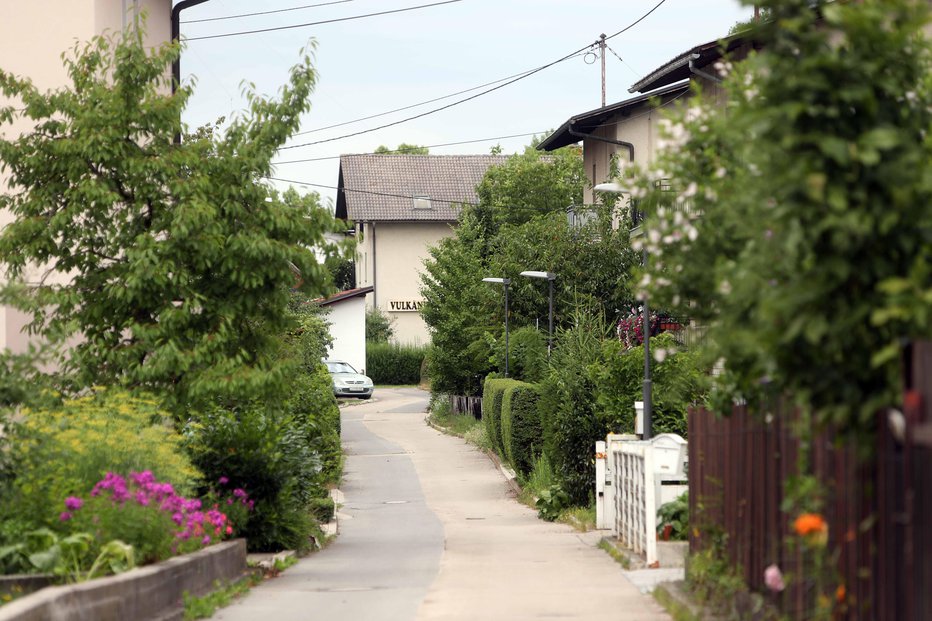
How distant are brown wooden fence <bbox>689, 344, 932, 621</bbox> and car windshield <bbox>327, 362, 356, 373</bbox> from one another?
182 feet

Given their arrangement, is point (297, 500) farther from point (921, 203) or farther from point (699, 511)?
point (921, 203)

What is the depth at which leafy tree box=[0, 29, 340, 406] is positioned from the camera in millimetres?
15234

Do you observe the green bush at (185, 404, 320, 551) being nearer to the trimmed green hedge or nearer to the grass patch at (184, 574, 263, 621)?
the grass patch at (184, 574, 263, 621)

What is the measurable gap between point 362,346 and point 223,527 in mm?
55747

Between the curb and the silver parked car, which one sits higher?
the silver parked car

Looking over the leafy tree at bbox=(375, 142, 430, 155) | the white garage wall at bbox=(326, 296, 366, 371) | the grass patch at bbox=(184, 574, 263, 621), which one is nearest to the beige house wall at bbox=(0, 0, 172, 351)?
the grass patch at bbox=(184, 574, 263, 621)

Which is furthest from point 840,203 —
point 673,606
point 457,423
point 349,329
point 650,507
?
point 349,329

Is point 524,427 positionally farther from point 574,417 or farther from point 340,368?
point 340,368

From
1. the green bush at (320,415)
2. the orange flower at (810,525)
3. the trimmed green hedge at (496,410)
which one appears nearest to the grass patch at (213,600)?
the orange flower at (810,525)

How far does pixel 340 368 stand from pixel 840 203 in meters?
60.2

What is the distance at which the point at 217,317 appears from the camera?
51.3 feet

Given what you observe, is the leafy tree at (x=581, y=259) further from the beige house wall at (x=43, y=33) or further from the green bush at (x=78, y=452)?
the green bush at (x=78, y=452)

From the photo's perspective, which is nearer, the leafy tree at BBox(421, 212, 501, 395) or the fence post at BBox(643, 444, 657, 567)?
the fence post at BBox(643, 444, 657, 567)

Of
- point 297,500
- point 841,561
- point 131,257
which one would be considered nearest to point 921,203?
point 841,561
